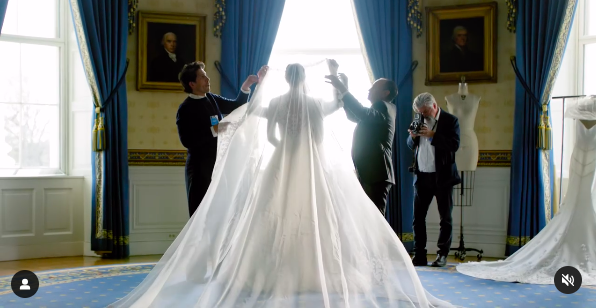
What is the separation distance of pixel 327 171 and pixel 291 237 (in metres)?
0.49

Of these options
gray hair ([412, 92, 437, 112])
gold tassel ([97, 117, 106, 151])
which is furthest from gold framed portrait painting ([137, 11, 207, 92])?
gray hair ([412, 92, 437, 112])

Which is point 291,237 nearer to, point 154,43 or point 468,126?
point 468,126

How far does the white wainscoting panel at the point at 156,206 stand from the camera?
6570 mm

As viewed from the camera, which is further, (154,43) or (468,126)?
(154,43)

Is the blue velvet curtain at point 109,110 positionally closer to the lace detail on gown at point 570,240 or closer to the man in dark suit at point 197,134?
the man in dark suit at point 197,134

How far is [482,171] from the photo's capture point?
661cm

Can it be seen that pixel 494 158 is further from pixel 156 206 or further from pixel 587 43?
pixel 156 206

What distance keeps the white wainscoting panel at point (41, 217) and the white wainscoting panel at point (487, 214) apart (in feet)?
13.3

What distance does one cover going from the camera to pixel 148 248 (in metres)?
6.56

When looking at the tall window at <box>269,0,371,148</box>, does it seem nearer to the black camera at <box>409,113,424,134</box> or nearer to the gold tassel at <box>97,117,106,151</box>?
the black camera at <box>409,113,424,134</box>

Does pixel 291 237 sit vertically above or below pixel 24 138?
below

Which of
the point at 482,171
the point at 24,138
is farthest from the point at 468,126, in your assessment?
the point at 24,138

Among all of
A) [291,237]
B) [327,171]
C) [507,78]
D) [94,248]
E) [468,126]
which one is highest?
[507,78]

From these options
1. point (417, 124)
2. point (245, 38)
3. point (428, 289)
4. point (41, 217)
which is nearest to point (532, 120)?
point (417, 124)
